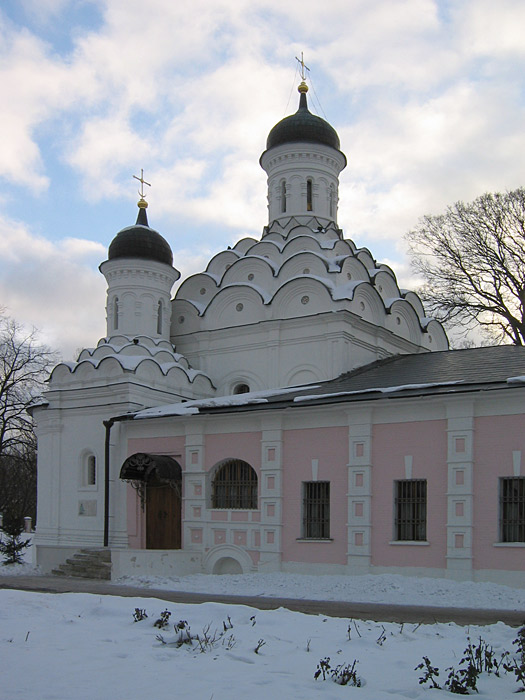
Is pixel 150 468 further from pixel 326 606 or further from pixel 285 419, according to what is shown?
pixel 326 606

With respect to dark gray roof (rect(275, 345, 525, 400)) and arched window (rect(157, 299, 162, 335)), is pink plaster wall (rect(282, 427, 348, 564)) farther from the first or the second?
arched window (rect(157, 299, 162, 335))

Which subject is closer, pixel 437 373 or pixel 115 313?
pixel 437 373

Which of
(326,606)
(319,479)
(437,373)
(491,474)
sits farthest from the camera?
(437,373)

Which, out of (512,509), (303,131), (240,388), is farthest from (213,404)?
(303,131)

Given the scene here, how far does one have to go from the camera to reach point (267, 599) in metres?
10.8

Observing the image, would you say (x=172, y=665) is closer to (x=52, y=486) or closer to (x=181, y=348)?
(x=52, y=486)

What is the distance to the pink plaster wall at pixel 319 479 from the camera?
12.7 m

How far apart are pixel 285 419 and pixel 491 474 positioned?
3.71m

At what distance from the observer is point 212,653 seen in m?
5.77

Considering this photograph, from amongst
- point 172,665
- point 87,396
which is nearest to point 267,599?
point 172,665

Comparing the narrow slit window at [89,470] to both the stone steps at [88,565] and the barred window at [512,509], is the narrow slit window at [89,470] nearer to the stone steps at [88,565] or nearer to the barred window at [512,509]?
the stone steps at [88,565]

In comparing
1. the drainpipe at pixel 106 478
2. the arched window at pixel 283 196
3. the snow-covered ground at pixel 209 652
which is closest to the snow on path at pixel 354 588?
the drainpipe at pixel 106 478

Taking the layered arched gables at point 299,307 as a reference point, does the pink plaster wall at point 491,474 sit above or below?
below

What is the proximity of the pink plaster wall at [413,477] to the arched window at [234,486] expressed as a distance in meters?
2.58
